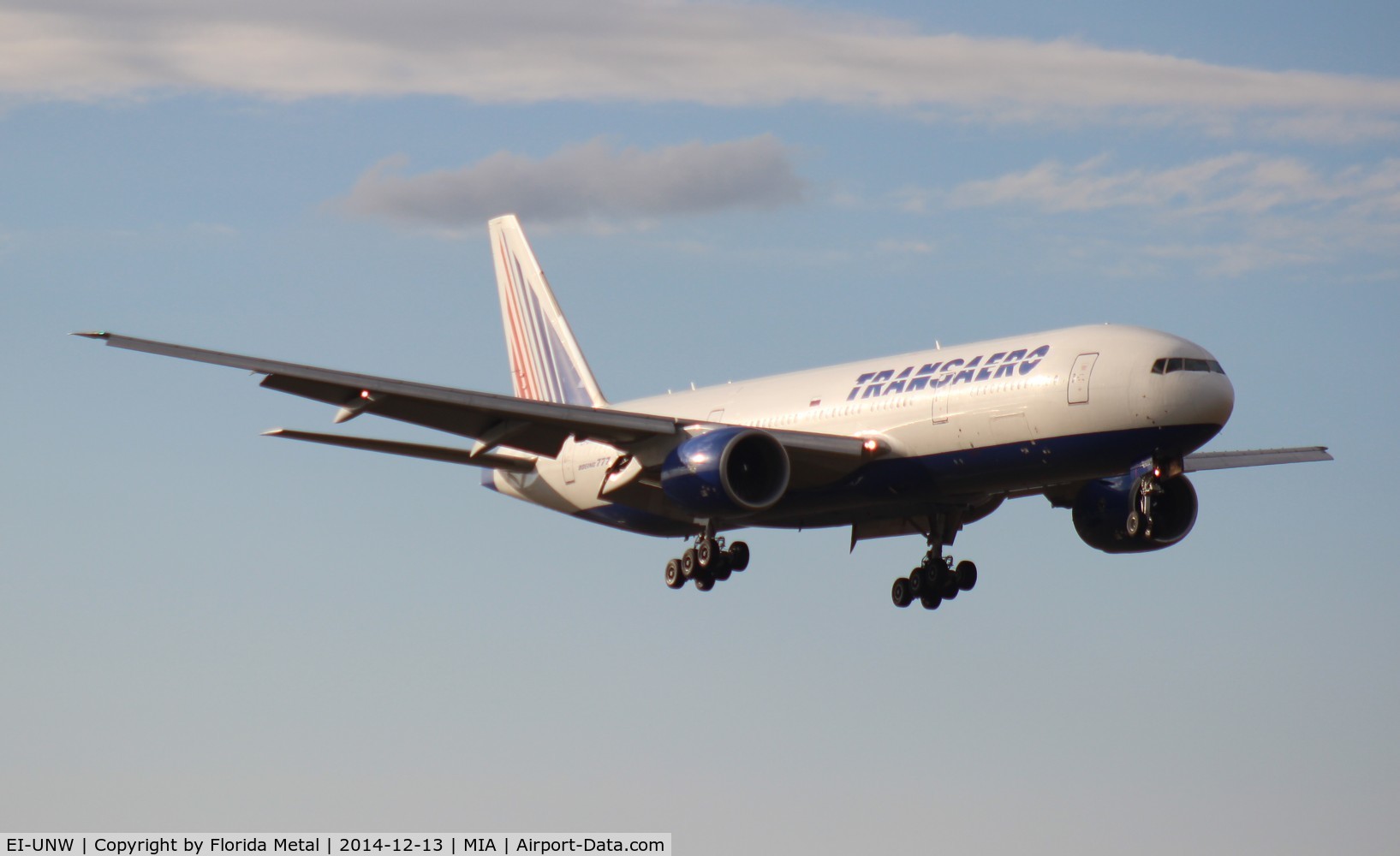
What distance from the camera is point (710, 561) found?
4225 cm

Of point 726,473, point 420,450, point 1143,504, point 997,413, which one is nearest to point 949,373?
point 997,413

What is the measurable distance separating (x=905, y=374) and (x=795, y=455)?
Answer: 278 centimetres

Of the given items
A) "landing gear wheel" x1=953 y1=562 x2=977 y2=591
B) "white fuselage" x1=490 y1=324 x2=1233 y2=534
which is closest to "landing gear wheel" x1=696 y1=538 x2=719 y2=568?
"white fuselage" x1=490 y1=324 x2=1233 y2=534

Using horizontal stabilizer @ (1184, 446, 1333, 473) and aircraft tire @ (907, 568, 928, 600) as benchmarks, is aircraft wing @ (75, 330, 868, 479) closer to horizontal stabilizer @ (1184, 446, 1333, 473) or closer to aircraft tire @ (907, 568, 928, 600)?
aircraft tire @ (907, 568, 928, 600)

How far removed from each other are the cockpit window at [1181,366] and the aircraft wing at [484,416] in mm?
6315

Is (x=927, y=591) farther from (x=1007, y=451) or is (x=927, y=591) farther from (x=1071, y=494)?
(x=1007, y=451)

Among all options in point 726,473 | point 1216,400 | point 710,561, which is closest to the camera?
point 1216,400

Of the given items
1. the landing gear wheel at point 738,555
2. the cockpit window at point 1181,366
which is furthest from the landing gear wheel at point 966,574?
the cockpit window at point 1181,366

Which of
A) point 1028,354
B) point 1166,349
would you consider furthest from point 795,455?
point 1166,349

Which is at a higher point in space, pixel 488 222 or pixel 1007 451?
pixel 488 222

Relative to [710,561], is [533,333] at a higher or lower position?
higher

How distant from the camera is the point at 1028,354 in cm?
3831

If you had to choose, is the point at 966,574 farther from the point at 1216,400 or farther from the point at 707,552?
the point at 1216,400

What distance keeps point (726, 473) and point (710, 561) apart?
366cm
